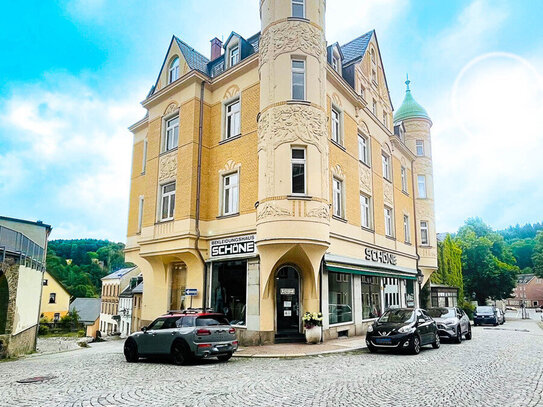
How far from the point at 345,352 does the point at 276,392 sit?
6.80m

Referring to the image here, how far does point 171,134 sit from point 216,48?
624 cm

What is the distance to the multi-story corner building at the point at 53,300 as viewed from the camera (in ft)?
197

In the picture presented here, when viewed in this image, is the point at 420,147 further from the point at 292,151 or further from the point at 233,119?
the point at 292,151

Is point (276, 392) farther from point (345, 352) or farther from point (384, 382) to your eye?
point (345, 352)

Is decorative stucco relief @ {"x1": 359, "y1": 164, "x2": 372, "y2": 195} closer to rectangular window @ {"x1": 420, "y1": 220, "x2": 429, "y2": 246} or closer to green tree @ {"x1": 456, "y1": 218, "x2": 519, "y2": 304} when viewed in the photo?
rectangular window @ {"x1": 420, "y1": 220, "x2": 429, "y2": 246}

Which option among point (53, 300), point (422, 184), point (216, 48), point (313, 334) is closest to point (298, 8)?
point (216, 48)

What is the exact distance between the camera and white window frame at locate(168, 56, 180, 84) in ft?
72.6

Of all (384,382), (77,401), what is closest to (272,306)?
(384,382)

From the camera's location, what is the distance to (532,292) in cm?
11156

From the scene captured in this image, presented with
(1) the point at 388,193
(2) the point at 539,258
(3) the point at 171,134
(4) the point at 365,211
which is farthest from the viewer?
(2) the point at 539,258

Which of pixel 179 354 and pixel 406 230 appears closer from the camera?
pixel 179 354

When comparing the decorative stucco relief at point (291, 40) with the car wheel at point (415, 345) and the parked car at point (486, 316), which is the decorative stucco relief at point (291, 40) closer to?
the car wheel at point (415, 345)

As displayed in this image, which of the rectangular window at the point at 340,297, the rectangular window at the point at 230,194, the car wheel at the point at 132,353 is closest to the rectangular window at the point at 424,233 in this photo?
the rectangular window at the point at 340,297

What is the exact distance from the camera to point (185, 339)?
11766 millimetres
